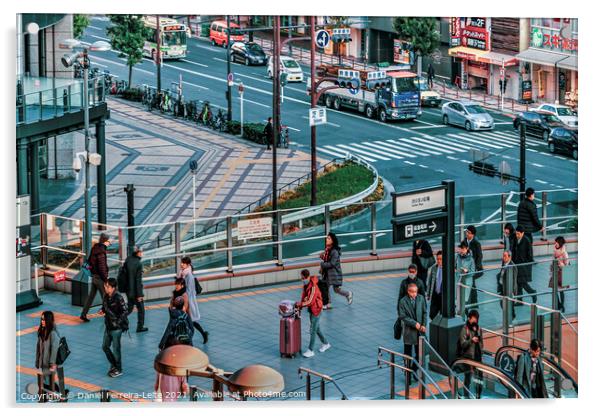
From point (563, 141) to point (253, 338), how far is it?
77.2 feet

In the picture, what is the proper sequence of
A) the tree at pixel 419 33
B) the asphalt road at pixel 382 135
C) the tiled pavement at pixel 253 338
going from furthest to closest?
the asphalt road at pixel 382 135 < the tree at pixel 419 33 < the tiled pavement at pixel 253 338

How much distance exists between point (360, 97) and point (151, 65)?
9158 mm

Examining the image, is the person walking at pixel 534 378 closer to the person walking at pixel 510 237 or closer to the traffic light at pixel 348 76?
the person walking at pixel 510 237

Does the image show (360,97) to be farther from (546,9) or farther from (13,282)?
(13,282)

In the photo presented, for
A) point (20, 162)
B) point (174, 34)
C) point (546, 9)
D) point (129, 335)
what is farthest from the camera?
point (174, 34)

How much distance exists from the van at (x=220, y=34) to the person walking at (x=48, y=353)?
34.0 metres

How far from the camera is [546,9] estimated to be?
36.2m

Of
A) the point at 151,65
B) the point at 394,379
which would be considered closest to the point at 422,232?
the point at 394,379

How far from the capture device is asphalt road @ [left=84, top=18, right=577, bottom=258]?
182ft

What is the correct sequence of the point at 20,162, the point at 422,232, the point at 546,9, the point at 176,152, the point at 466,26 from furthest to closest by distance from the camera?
the point at 176,152, the point at 466,26, the point at 20,162, the point at 546,9, the point at 422,232

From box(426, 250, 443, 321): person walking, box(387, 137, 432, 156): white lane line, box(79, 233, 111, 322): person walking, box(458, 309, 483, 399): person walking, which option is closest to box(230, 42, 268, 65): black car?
box(387, 137, 432, 156): white lane line

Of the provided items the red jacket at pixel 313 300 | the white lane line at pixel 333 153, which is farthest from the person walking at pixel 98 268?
the white lane line at pixel 333 153

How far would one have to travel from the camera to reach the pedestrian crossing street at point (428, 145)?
58219mm

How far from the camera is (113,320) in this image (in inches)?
1231
